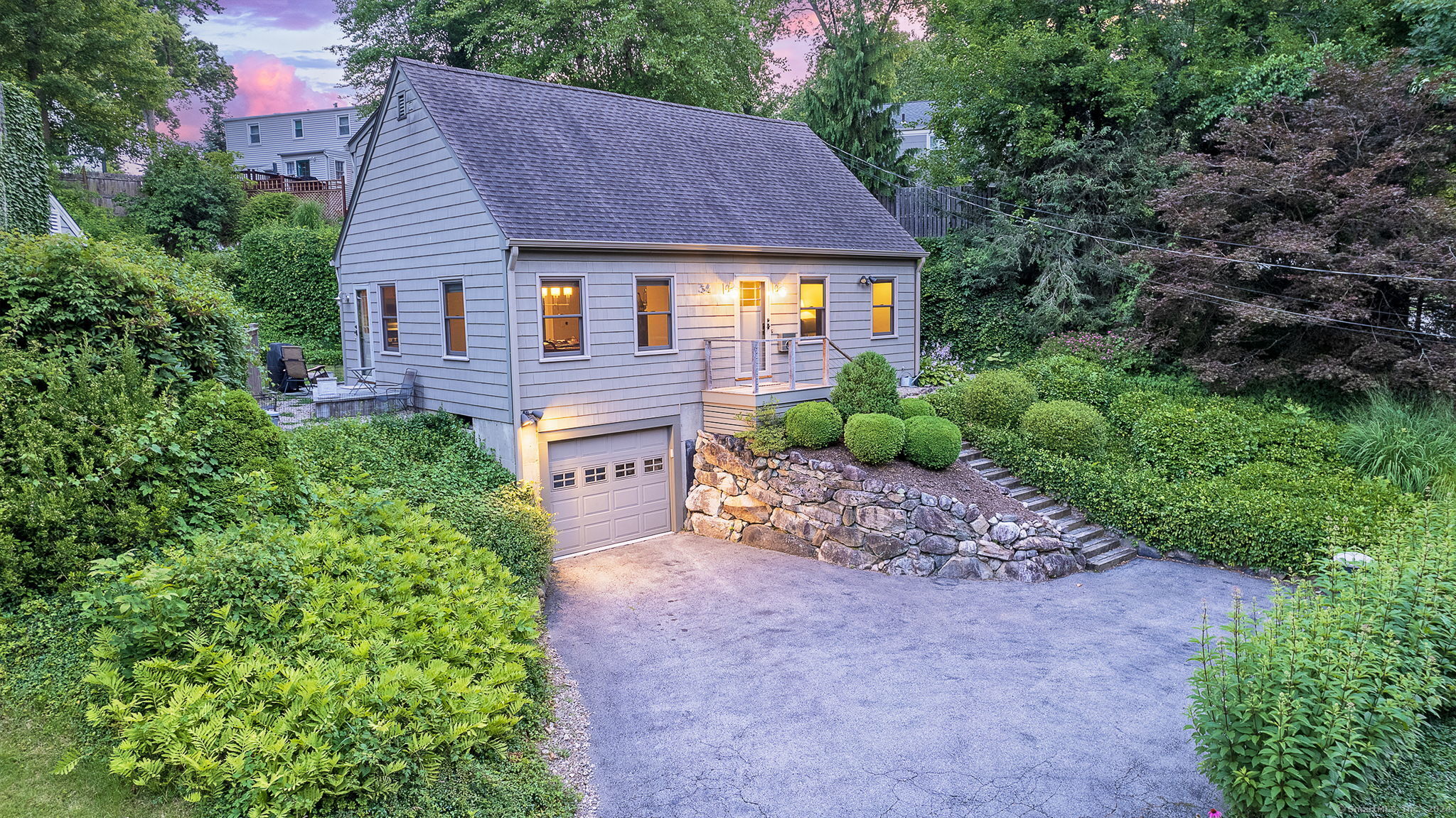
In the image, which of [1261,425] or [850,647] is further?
[1261,425]

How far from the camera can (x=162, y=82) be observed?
1045 inches

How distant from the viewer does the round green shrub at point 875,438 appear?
1253 centimetres

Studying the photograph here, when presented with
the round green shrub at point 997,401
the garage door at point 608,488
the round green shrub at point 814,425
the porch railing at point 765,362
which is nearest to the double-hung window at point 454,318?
the garage door at point 608,488

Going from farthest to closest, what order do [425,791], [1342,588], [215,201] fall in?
[215,201]
[1342,588]
[425,791]

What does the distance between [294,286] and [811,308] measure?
15.3m

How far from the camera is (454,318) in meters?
13.1

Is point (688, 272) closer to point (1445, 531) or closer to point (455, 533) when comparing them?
point (455, 533)

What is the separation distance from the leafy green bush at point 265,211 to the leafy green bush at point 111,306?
20.5 m

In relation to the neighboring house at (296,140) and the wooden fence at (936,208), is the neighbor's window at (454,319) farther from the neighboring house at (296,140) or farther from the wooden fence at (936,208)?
the neighboring house at (296,140)

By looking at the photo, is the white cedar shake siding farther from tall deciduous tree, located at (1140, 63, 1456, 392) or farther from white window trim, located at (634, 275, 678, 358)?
tall deciduous tree, located at (1140, 63, 1456, 392)

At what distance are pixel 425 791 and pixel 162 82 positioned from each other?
3022cm

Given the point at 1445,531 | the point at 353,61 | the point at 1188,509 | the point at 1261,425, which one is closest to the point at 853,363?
the point at 1188,509

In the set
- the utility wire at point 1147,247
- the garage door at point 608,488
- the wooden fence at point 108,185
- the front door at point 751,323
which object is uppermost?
the wooden fence at point 108,185

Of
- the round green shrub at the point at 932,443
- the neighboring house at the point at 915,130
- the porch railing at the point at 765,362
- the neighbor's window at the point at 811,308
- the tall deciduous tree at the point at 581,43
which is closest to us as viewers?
the round green shrub at the point at 932,443
